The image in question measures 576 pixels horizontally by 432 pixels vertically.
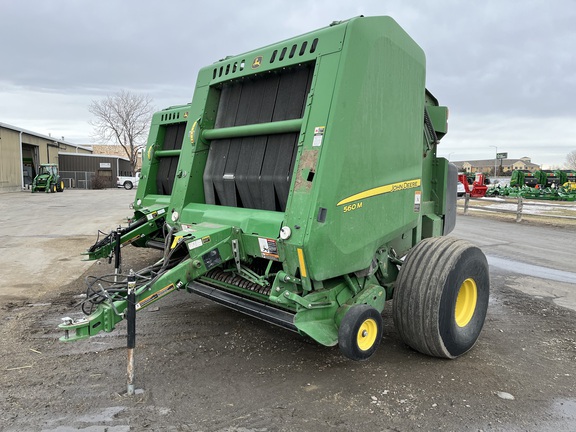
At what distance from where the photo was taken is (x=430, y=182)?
5.00 metres

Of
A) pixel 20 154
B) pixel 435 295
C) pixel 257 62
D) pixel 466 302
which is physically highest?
pixel 257 62

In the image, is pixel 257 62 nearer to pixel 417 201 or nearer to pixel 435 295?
pixel 417 201

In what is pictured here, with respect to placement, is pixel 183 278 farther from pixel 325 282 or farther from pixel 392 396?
pixel 392 396

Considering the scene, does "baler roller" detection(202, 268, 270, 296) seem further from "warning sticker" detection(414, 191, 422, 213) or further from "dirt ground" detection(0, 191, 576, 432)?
"warning sticker" detection(414, 191, 422, 213)

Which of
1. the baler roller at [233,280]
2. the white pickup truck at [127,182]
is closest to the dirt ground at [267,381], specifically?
the baler roller at [233,280]

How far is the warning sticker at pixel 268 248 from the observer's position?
11.1 ft

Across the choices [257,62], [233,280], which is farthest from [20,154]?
[233,280]

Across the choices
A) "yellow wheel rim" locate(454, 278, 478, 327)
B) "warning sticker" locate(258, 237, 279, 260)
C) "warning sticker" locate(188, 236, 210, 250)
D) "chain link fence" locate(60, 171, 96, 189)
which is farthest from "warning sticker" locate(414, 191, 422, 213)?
"chain link fence" locate(60, 171, 96, 189)

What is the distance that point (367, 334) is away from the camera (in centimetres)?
335

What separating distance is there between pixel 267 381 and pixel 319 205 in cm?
150

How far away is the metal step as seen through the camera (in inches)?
130

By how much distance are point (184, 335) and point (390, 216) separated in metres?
2.41

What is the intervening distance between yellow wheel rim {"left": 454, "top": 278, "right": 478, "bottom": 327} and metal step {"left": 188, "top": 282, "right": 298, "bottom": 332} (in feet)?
5.86

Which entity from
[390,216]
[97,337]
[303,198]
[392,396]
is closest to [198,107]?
[303,198]
